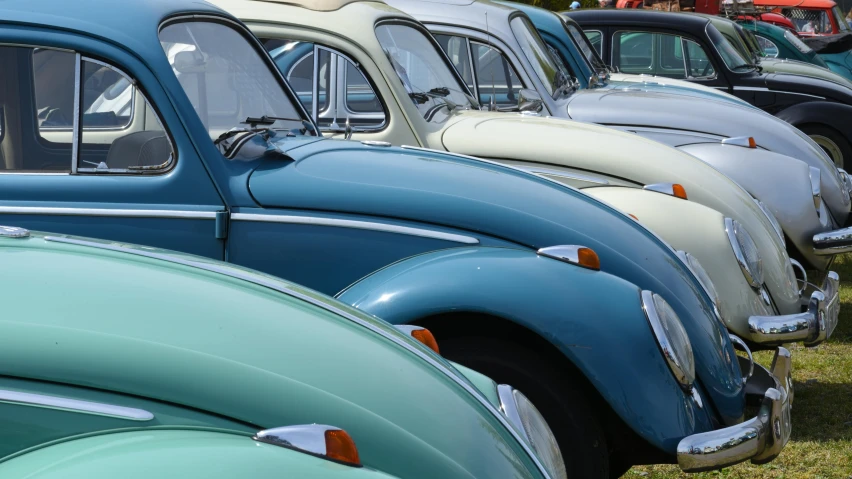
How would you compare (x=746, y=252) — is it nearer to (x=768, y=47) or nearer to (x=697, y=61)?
(x=697, y=61)

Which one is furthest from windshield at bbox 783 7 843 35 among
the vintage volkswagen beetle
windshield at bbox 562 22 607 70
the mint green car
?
the mint green car

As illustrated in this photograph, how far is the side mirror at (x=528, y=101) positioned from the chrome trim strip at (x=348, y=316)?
4.26m

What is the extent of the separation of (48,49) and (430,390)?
1997mm

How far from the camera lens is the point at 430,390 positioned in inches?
84.2

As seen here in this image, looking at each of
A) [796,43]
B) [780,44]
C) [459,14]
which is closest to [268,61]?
[459,14]

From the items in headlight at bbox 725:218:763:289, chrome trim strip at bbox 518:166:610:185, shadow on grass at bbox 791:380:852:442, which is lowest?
shadow on grass at bbox 791:380:852:442

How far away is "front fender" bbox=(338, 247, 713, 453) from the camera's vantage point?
3.19 meters

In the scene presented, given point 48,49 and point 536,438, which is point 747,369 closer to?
point 536,438

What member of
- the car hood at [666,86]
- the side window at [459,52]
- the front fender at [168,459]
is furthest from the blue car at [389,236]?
the car hood at [666,86]

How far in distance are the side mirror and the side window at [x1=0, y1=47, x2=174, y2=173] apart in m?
3.45

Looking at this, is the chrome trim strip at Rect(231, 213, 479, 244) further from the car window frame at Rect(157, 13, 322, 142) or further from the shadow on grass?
the shadow on grass

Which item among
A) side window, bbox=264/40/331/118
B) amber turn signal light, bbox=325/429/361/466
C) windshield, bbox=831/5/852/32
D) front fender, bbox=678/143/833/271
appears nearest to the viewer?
amber turn signal light, bbox=325/429/361/466

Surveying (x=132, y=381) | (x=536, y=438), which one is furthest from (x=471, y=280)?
(x=132, y=381)

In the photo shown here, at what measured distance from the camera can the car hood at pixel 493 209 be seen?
138 inches
